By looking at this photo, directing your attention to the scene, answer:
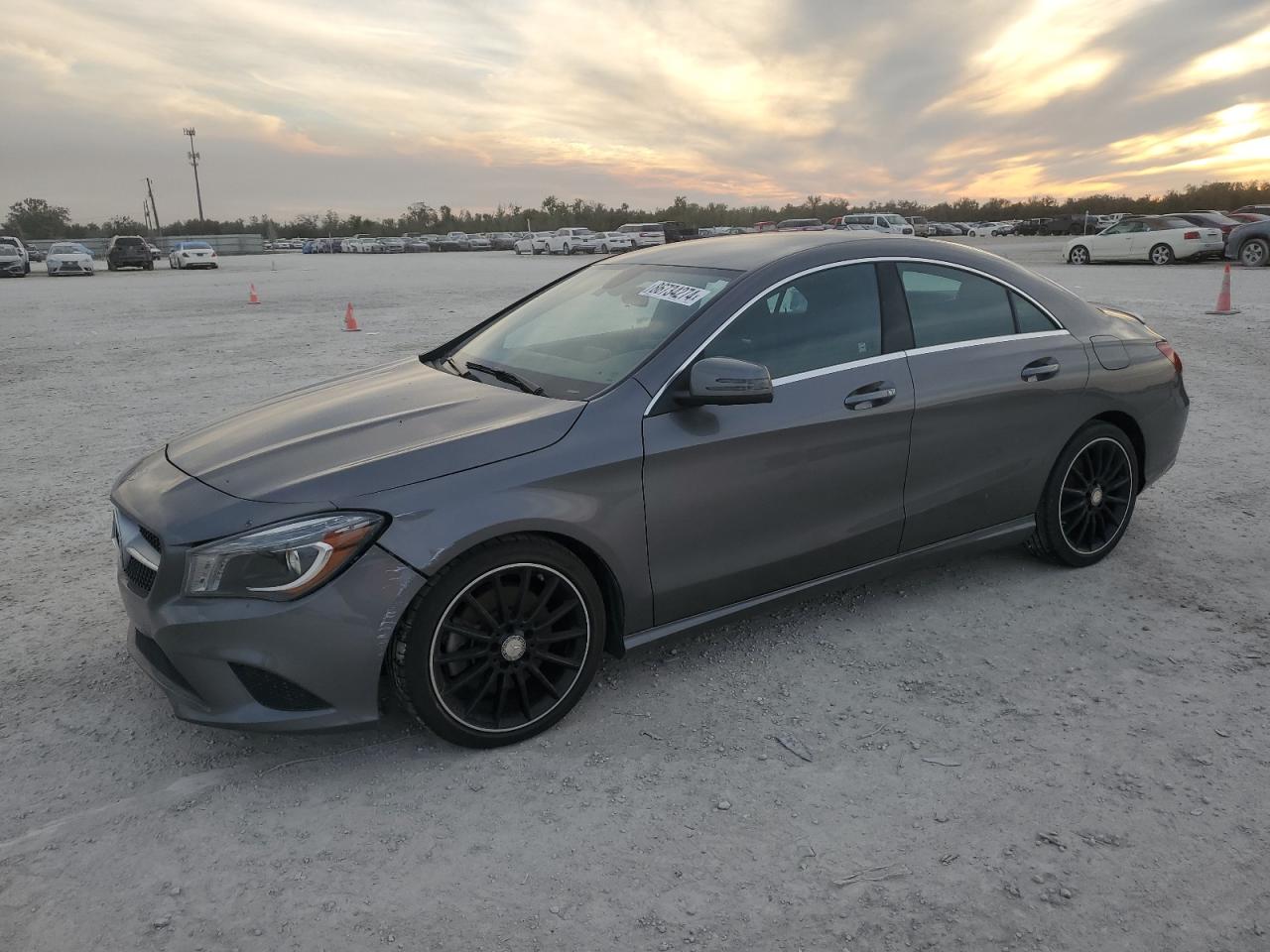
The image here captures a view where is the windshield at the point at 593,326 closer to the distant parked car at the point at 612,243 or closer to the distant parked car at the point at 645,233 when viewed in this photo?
the distant parked car at the point at 645,233

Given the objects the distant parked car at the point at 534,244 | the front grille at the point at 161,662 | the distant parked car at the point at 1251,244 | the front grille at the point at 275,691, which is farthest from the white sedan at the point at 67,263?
the front grille at the point at 275,691

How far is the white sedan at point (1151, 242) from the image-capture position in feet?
81.4

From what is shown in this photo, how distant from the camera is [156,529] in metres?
2.96

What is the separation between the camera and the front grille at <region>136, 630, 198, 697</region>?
2.90 meters

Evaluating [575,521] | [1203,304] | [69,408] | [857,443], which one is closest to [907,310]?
[857,443]

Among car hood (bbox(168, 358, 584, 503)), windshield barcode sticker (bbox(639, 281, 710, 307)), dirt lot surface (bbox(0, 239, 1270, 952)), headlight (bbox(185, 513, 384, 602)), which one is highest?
windshield barcode sticker (bbox(639, 281, 710, 307))

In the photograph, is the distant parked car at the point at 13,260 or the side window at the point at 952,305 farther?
the distant parked car at the point at 13,260

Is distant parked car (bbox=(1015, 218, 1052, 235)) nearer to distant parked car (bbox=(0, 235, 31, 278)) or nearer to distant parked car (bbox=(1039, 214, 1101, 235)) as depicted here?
distant parked car (bbox=(1039, 214, 1101, 235))

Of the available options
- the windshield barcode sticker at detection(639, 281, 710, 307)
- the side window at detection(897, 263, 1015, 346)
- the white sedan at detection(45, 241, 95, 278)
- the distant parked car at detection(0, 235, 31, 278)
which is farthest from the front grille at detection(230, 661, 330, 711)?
the distant parked car at detection(0, 235, 31, 278)

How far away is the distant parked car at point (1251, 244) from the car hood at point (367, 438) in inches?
1003

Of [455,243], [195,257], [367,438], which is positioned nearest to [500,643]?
[367,438]

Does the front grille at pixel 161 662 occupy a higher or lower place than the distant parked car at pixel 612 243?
lower

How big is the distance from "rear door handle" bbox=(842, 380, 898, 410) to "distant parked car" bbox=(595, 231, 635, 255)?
46138 millimetres

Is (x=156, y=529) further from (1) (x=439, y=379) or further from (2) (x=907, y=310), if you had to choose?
(2) (x=907, y=310)
